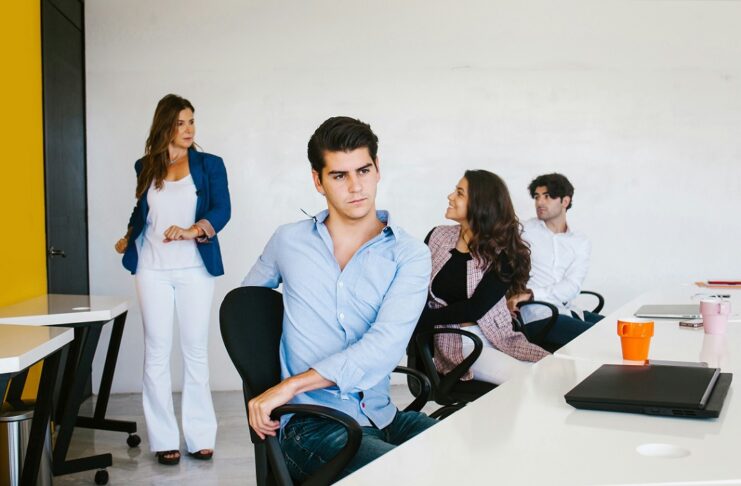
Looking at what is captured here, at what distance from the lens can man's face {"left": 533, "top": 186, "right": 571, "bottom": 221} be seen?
15.7 ft

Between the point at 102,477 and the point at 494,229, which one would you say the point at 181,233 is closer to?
the point at 102,477

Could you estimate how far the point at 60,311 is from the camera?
10.5ft

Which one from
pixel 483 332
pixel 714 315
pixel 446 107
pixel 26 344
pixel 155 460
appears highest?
pixel 446 107

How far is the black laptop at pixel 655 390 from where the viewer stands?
1.42 m

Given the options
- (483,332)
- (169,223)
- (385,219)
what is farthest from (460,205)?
(169,223)

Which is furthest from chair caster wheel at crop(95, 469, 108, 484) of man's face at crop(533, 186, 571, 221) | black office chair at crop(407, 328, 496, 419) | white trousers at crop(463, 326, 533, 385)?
man's face at crop(533, 186, 571, 221)

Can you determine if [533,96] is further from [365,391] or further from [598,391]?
[598,391]

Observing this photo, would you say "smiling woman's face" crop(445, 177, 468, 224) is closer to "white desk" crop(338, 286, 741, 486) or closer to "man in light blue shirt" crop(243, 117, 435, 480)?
"man in light blue shirt" crop(243, 117, 435, 480)

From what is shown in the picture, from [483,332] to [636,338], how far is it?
1.40m

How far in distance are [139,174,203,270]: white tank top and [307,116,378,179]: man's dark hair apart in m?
1.93

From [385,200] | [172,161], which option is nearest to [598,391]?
[172,161]

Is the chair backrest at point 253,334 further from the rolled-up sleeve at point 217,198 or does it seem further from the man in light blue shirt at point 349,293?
the rolled-up sleeve at point 217,198

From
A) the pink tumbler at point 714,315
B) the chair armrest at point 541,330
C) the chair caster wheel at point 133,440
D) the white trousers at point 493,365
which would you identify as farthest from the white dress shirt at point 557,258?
the chair caster wheel at point 133,440

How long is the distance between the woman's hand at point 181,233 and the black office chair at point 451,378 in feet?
4.30
